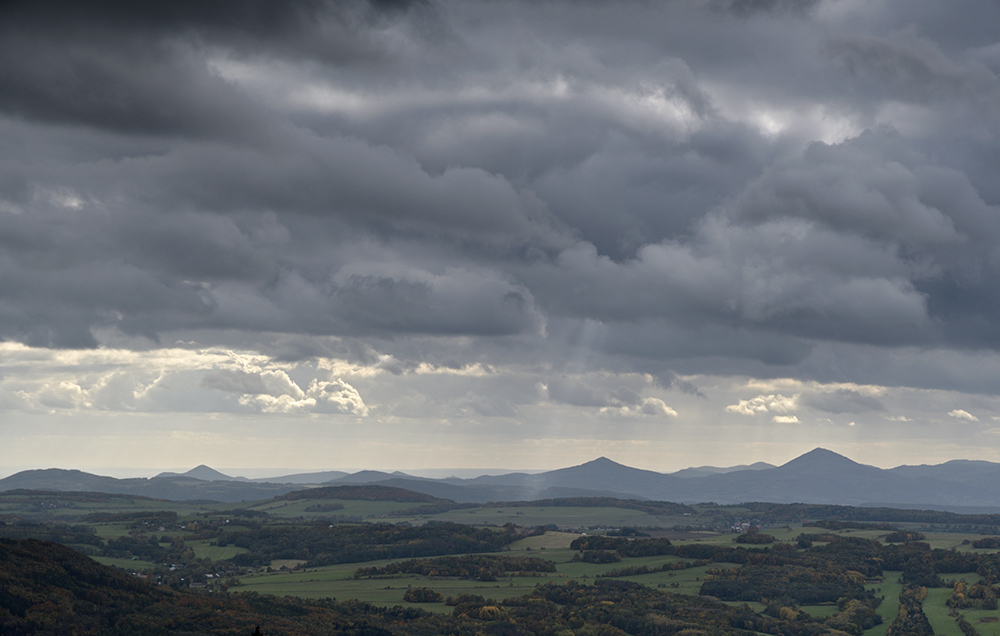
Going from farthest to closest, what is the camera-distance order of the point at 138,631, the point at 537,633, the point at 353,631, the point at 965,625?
the point at 965,625 < the point at 537,633 < the point at 353,631 < the point at 138,631

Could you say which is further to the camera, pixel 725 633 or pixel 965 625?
pixel 965 625

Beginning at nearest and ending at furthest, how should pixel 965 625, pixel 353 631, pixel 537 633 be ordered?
pixel 353 631 < pixel 537 633 < pixel 965 625

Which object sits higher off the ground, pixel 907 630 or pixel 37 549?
pixel 37 549

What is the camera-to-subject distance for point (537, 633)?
614 feet

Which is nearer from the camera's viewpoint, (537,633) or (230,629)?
(230,629)

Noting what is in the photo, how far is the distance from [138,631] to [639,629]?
98761mm

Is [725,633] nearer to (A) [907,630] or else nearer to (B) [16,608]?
(A) [907,630]

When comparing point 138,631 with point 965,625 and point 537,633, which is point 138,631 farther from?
point 965,625

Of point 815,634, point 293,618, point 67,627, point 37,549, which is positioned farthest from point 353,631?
point 815,634

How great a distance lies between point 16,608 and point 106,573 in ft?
126

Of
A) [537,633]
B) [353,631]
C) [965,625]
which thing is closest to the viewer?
[353,631]

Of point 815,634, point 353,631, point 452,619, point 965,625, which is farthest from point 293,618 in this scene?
point 965,625

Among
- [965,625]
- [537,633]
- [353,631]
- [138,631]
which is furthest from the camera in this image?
[965,625]

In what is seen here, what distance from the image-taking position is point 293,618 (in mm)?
183875
